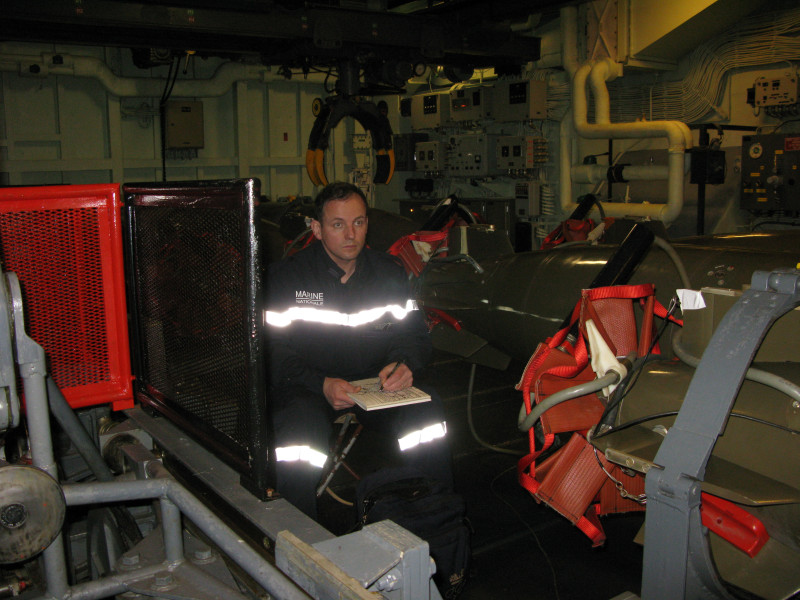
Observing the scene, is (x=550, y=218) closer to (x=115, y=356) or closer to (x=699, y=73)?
(x=699, y=73)

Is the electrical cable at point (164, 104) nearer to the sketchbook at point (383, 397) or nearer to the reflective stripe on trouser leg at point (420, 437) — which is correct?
the sketchbook at point (383, 397)

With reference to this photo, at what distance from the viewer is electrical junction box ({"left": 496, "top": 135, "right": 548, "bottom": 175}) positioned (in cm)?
880

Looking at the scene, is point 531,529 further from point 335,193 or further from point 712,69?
point 712,69

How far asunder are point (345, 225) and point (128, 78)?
7.80 metres

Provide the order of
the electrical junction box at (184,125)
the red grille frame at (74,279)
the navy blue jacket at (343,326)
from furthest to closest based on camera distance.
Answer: the electrical junction box at (184,125) < the navy blue jacket at (343,326) < the red grille frame at (74,279)

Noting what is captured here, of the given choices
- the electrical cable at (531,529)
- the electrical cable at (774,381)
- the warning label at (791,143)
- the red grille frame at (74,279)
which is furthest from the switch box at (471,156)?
the electrical cable at (774,381)

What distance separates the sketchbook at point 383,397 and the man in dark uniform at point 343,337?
1.7 inches

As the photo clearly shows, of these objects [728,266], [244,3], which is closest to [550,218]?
[244,3]

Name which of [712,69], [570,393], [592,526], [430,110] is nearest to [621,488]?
[592,526]

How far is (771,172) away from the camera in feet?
21.3

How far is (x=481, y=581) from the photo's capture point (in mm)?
2557

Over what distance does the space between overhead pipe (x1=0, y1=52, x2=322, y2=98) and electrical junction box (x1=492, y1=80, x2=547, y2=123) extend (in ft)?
8.75

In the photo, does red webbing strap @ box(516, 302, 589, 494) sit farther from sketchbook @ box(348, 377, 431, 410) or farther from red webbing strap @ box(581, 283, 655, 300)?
sketchbook @ box(348, 377, 431, 410)

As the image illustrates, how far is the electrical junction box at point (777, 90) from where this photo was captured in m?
6.48
